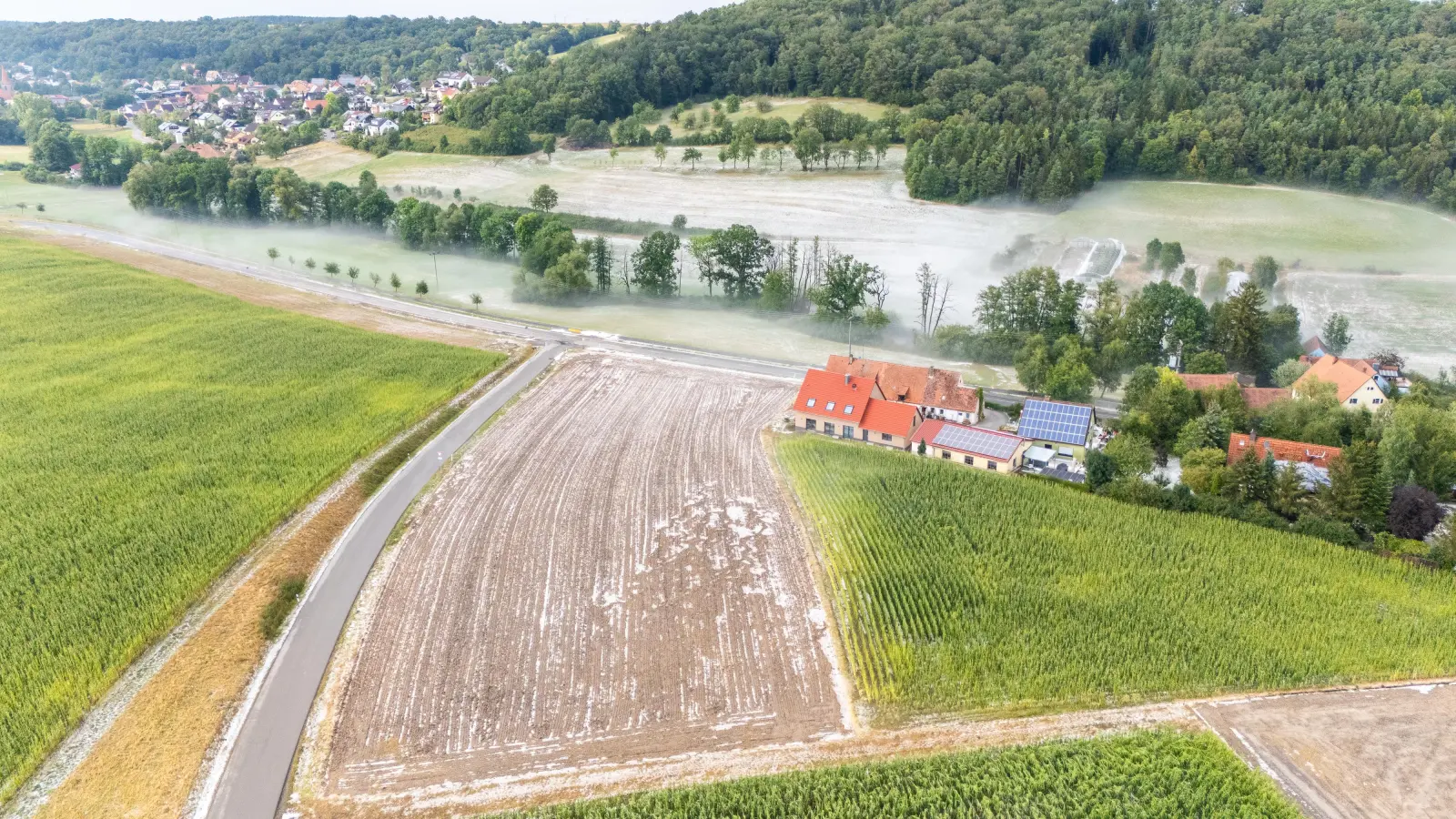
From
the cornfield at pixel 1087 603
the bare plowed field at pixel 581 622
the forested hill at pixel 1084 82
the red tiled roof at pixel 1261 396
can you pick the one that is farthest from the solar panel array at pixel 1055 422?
the forested hill at pixel 1084 82

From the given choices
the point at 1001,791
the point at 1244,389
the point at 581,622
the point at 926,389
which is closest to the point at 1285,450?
the point at 1244,389

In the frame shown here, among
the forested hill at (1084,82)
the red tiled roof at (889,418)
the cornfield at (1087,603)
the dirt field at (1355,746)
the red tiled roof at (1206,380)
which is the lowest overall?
the dirt field at (1355,746)

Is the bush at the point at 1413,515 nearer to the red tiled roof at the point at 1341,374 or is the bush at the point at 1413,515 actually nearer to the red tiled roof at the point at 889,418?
the red tiled roof at the point at 1341,374

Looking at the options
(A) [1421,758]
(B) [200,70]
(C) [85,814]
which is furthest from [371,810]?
(B) [200,70]

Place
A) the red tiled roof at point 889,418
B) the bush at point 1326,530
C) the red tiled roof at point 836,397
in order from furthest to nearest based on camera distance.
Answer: the red tiled roof at point 836,397 → the red tiled roof at point 889,418 → the bush at point 1326,530

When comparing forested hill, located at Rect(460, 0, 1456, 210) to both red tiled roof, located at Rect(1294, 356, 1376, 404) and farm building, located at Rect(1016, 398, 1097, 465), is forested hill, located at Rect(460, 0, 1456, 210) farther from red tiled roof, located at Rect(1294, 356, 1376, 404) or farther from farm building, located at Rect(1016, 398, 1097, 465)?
farm building, located at Rect(1016, 398, 1097, 465)

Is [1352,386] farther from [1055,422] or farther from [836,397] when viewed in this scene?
[836,397]

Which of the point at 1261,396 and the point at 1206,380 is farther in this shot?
the point at 1206,380
